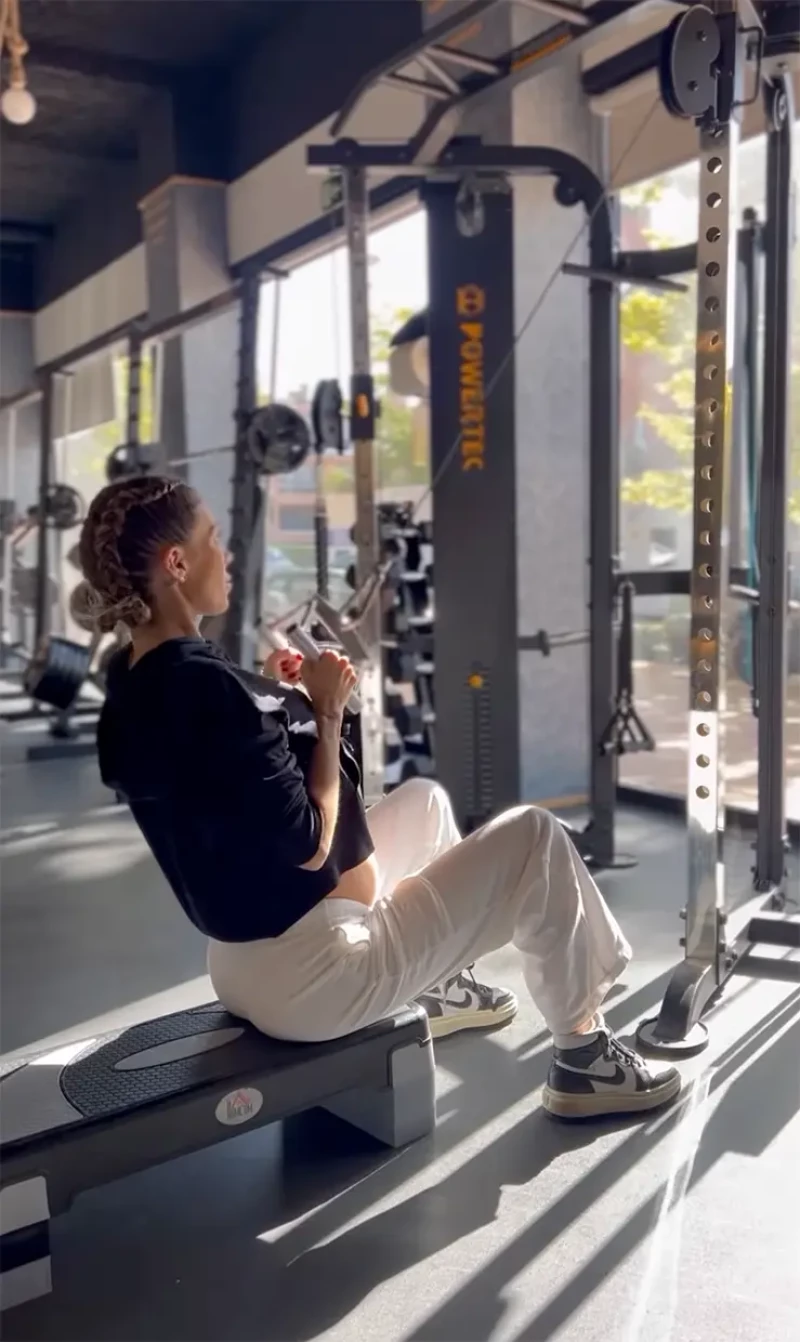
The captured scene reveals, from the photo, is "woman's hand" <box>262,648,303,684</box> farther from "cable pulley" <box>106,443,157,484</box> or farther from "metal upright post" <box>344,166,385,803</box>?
"cable pulley" <box>106,443,157,484</box>

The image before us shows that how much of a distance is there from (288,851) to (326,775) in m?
0.13

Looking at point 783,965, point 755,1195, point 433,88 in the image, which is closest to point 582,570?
point 433,88

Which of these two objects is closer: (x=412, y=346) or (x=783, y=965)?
(x=783, y=965)

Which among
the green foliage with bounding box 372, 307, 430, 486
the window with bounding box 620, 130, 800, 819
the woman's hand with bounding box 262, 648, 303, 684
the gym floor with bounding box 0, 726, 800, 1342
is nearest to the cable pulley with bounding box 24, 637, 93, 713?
the green foliage with bounding box 372, 307, 430, 486

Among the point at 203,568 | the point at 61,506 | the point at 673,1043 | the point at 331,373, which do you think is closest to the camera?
the point at 203,568

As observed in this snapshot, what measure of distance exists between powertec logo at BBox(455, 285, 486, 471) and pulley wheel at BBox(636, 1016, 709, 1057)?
2.30 meters

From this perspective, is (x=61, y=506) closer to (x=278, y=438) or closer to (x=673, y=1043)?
(x=278, y=438)

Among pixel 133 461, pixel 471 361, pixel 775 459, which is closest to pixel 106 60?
pixel 133 461

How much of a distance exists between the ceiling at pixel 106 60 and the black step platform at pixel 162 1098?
5.67m

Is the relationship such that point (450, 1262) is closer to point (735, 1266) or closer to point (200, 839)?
point (735, 1266)

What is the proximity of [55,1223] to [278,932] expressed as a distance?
563mm

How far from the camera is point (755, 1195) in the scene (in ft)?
5.83

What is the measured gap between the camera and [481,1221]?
5.73 feet

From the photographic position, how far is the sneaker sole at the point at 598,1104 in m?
2.03
